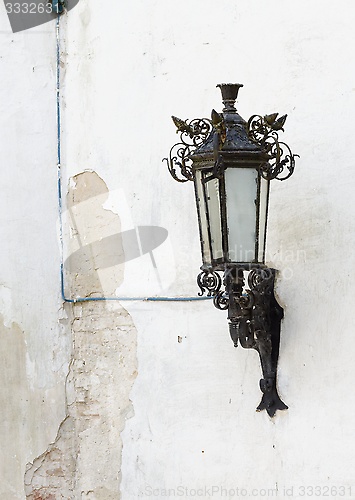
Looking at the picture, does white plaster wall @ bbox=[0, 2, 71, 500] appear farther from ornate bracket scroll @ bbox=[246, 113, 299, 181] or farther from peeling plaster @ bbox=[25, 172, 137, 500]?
ornate bracket scroll @ bbox=[246, 113, 299, 181]

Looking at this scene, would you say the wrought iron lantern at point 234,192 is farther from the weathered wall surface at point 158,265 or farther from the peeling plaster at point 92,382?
the peeling plaster at point 92,382

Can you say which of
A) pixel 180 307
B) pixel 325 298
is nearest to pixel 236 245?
pixel 325 298

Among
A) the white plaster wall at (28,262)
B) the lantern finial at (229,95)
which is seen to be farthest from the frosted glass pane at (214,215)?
the white plaster wall at (28,262)

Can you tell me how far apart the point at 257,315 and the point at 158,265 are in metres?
0.58

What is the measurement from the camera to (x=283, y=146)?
3.18 m

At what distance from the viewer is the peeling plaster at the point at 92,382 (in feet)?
11.7

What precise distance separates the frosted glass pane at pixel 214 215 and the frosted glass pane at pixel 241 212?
0.04 meters

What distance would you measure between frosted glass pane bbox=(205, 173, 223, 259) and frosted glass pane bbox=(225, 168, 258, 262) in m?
0.04

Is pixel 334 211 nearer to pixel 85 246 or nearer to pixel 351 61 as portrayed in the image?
pixel 351 61

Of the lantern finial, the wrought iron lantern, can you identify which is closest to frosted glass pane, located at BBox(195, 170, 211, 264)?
the wrought iron lantern

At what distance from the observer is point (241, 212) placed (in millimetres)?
2850

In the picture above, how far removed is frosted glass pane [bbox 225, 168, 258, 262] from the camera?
283cm

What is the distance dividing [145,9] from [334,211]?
116cm

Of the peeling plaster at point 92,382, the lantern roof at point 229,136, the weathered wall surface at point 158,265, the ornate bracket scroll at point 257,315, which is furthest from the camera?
the peeling plaster at point 92,382
